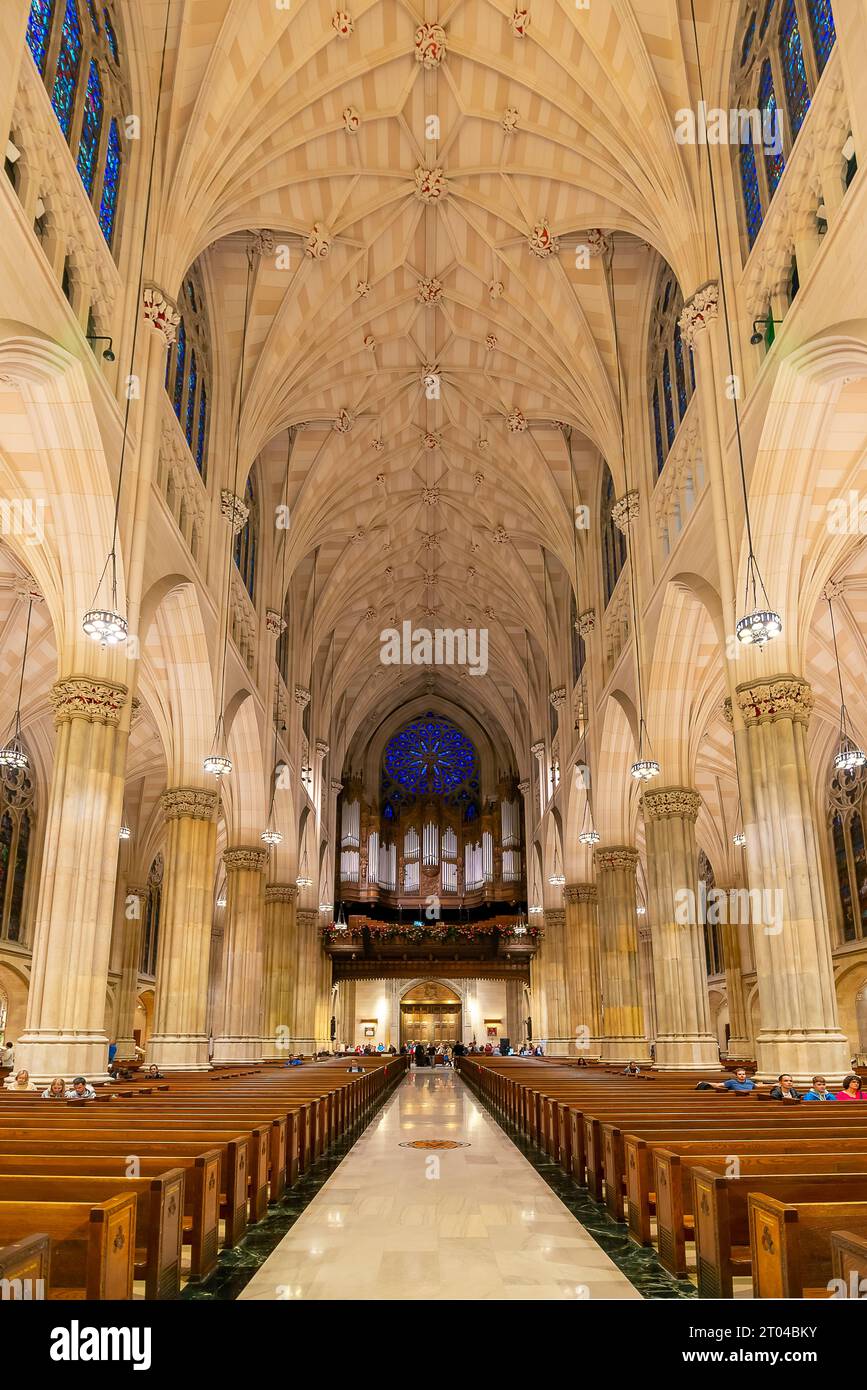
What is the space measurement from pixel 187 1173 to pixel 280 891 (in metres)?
26.3

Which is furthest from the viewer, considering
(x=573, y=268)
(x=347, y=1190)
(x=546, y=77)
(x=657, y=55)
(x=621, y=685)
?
(x=621, y=685)

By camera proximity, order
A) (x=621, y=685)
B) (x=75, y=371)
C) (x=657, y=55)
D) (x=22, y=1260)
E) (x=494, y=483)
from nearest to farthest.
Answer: (x=22, y=1260), (x=75, y=371), (x=657, y=55), (x=621, y=685), (x=494, y=483)

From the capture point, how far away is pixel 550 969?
36.5 metres

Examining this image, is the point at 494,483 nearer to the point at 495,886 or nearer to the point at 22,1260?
the point at 495,886

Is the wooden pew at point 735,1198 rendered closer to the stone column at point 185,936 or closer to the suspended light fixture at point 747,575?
the suspended light fixture at point 747,575

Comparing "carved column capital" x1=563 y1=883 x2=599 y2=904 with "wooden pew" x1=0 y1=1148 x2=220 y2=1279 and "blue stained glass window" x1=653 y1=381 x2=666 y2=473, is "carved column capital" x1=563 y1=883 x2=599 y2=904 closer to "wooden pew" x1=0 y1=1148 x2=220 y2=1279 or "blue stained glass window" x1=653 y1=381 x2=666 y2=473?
"blue stained glass window" x1=653 y1=381 x2=666 y2=473

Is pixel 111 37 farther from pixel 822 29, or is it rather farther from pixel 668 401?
pixel 668 401

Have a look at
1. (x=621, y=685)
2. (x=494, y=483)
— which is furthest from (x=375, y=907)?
(x=621, y=685)

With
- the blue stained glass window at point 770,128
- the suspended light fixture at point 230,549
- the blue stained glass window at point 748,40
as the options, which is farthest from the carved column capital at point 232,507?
the blue stained glass window at point 748,40

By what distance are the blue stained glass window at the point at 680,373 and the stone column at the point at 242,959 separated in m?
16.1

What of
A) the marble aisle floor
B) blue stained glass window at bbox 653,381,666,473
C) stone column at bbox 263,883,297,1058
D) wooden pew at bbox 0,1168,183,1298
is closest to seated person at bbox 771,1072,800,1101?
the marble aisle floor

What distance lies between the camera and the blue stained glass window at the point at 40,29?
12336 millimetres

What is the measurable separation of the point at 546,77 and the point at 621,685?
42.7ft

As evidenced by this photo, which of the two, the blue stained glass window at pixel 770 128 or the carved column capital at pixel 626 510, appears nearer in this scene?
the blue stained glass window at pixel 770 128
